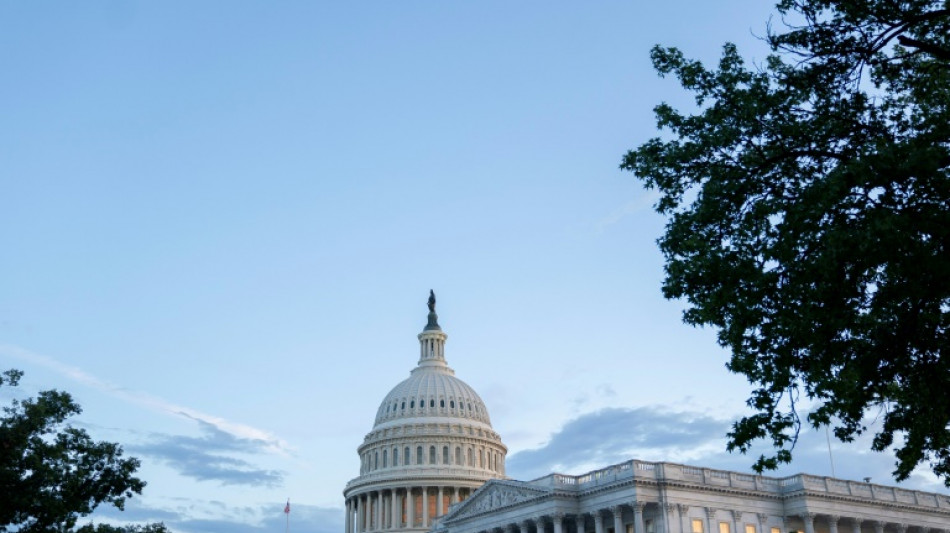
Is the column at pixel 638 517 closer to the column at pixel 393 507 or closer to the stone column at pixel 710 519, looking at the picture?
the stone column at pixel 710 519

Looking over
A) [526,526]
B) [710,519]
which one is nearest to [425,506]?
[526,526]

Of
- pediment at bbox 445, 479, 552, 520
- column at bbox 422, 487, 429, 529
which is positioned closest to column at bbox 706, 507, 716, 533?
pediment at bbox 445, 479, 552, 520

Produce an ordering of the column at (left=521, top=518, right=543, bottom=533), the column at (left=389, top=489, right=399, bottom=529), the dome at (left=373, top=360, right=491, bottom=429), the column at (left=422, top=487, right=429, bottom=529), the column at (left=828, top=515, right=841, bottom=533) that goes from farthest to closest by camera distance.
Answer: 1. the dome at (left=373, top=360, right=491, bottom=429)
2. the column at (left=389, top=489, right=399, bottom=529)
3. the column at (left=422, top=487, right=429, bottom=529)
4. the column at (left=521, top=518, right=543, bottom=533)
5. the column at (left=828, top=515, right=841, bottom=533)

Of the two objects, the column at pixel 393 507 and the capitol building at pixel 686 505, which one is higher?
the column at pixel 393 507

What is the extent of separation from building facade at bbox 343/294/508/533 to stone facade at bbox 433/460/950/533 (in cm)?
4708

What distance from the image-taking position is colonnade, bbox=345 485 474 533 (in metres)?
140

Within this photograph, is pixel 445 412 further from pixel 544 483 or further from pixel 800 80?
pixel 800 80

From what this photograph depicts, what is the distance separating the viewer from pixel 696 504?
81000 mm

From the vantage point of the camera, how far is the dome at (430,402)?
152 metres

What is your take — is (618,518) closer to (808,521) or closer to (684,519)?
(684,519)

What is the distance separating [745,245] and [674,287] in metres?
2.09

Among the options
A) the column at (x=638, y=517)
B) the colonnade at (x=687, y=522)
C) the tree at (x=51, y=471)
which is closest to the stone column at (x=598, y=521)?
the colonnade at (x=687, y=522)

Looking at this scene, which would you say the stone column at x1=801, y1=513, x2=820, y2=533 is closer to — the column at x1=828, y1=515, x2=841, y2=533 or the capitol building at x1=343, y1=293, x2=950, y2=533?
the capitol building at x1=343, y1=293, x2=950, y2=533

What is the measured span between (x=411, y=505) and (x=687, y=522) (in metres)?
67.3
